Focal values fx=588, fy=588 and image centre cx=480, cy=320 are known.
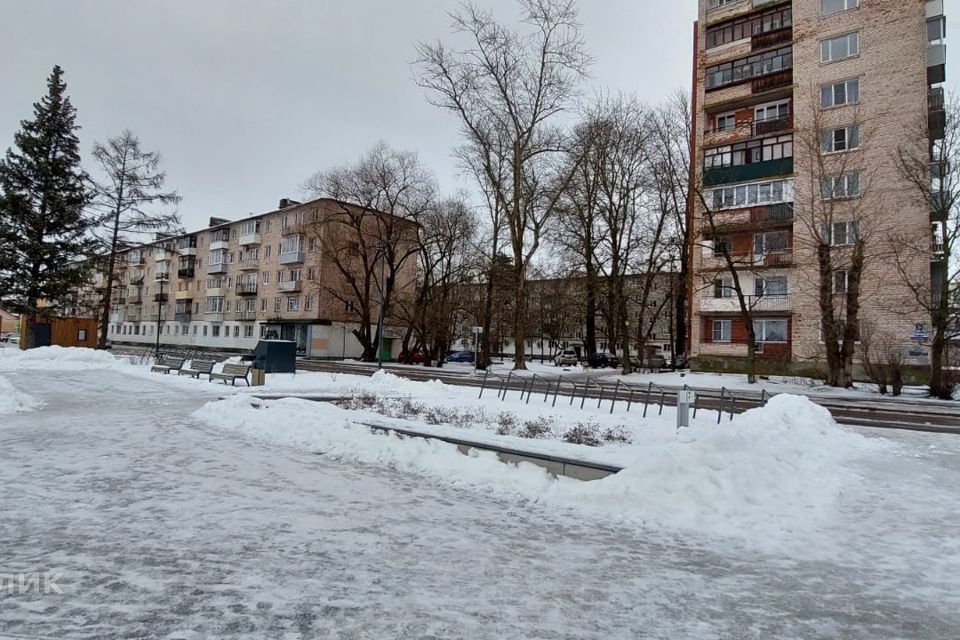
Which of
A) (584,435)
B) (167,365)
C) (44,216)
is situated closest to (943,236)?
(584,435)

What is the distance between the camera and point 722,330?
→ 3566 cm

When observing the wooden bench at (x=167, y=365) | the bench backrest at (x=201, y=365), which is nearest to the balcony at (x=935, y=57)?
the bench backrest at (x=201, y=365)

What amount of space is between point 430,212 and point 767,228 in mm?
24402

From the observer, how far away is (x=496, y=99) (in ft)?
113

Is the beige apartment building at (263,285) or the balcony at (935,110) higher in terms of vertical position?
the balcony at (935,110)

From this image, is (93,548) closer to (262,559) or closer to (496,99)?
(262,559)

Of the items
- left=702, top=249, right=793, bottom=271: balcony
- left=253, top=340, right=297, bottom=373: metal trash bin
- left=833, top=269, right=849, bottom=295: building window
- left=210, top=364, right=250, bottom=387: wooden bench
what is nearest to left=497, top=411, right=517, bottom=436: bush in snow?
left=210, top=364, right=250, bottom=387: wooden bench

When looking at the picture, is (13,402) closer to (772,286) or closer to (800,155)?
(772,286)

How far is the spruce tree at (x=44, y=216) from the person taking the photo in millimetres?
31062

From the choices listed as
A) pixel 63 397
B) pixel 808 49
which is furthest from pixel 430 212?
pixel 63 397

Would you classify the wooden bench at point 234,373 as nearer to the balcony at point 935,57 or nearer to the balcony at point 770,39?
the balcony at point 770,39

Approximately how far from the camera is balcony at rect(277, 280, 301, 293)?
198ft

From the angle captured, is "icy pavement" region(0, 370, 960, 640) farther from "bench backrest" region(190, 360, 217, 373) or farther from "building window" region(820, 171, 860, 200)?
"building window" region(820, 171, 860, 200)

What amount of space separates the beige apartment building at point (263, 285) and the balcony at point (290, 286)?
0.34ft
